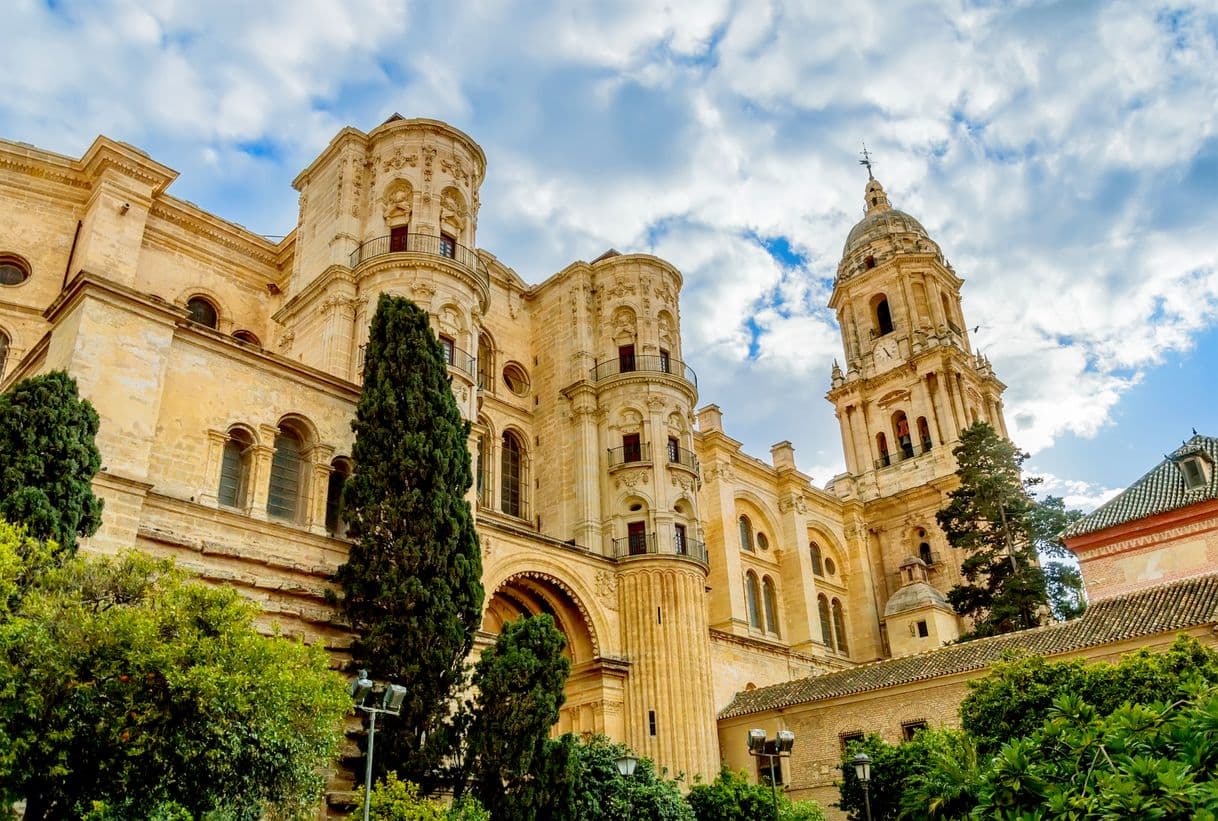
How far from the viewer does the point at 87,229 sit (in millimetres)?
23406

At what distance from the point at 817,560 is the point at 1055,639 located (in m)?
17.6

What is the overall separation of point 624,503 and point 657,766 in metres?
7.42

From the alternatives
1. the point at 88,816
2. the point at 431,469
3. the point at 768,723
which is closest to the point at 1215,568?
the point at 768,723

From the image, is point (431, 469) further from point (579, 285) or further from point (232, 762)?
point (579, 285)

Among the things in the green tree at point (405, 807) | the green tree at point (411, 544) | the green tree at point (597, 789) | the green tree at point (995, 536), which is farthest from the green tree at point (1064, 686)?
the green tree at point (995, 536)

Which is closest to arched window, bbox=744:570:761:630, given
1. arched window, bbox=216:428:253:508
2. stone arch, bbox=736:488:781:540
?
stone arch, bbox=736:488:781:540

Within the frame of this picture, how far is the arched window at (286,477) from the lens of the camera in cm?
1897

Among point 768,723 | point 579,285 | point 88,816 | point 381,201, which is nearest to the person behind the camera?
point 88,816

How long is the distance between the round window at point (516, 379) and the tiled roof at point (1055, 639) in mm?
12169

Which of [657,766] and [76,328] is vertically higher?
[76,328]

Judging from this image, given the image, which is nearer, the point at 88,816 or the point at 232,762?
the point at 88,816

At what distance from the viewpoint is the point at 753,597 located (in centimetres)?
3559

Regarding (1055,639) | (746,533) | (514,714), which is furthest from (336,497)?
(746,533)

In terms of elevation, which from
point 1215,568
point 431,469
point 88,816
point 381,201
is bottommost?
point 88,816
